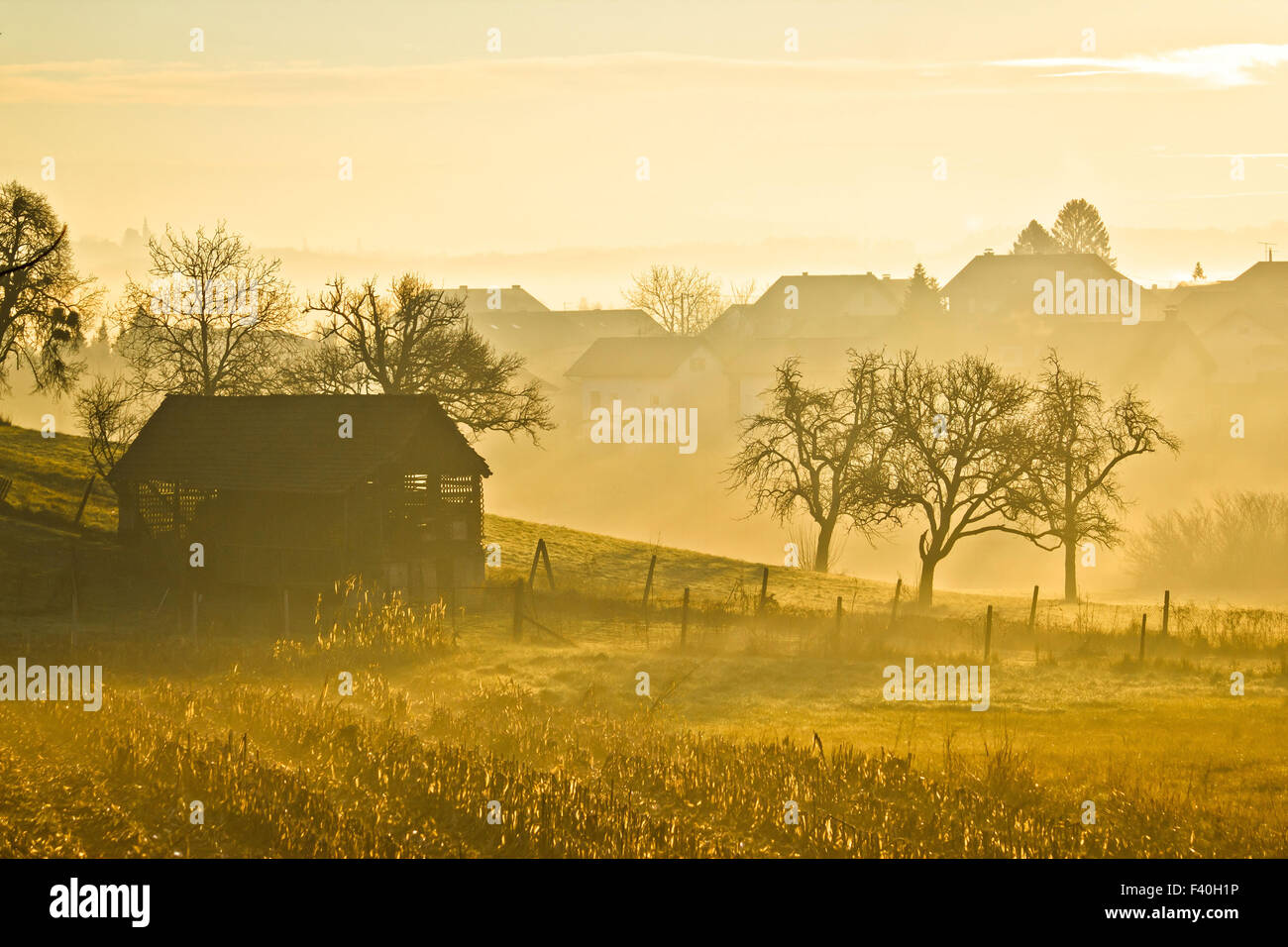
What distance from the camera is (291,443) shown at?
124 feet

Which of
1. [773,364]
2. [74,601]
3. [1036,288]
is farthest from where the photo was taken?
[1036,288]

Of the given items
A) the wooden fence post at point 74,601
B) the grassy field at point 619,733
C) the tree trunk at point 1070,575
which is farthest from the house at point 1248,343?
the wooden fence post at point 74,601

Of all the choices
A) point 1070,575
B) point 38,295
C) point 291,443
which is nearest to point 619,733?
point 291,443

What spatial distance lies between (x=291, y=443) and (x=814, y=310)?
3243 inches

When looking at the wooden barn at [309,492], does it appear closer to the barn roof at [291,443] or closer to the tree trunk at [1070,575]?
the barn roof at [291,443]

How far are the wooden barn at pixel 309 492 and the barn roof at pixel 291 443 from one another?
46mm

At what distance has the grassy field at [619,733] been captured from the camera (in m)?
11.9

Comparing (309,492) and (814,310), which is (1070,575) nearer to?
(309,492)

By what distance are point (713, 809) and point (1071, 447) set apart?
37.2 meters

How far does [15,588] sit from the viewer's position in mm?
32500
